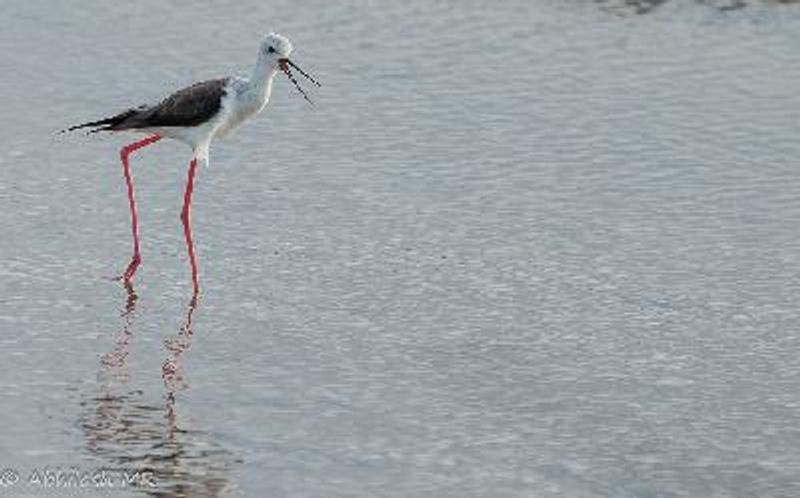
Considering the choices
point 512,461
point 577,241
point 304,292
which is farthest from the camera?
point 577,241

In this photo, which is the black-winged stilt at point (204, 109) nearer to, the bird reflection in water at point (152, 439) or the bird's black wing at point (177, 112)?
the bird's black wing at point (177, 112)

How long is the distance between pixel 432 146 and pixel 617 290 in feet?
12.2

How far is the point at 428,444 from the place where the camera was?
10648 millimetres

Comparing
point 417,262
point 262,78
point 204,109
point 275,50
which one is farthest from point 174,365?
point 275,50

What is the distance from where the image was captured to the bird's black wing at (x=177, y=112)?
548 inches

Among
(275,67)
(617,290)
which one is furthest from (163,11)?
(617,290)

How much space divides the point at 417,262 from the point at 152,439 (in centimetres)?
374

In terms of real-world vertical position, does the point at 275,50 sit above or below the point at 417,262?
above

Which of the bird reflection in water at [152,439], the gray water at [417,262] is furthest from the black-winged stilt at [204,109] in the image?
the bird reflection in water at [152,439]

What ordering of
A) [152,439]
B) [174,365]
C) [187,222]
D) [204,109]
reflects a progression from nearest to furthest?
[152,439] < [174,365] < [187,222] < [204,109]

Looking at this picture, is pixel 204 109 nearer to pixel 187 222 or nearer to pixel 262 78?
pixel 262 78

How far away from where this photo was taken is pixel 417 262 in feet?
45.4

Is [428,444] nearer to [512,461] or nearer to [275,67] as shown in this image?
[512,461]

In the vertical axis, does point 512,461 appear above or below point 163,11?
below
